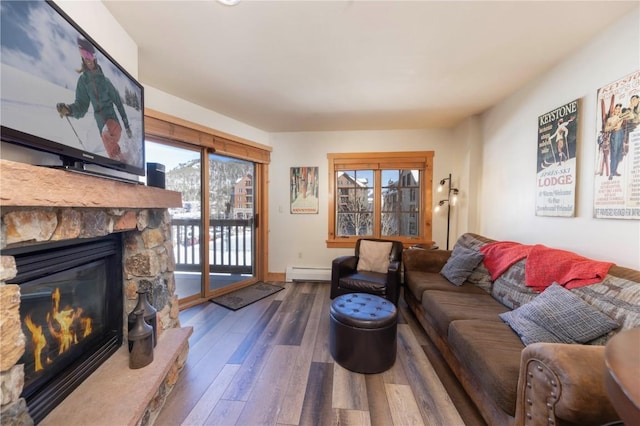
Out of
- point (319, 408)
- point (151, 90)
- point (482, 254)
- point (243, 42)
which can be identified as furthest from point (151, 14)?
point (482, 254)

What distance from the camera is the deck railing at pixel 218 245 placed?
307 cm

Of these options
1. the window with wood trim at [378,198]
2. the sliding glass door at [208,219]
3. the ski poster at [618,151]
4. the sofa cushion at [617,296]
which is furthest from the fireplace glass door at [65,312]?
the ski poster at [618,151]

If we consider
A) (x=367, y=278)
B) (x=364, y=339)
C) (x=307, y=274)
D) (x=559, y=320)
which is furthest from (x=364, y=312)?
(x=307, y=274)

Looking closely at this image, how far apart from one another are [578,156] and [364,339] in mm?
2177

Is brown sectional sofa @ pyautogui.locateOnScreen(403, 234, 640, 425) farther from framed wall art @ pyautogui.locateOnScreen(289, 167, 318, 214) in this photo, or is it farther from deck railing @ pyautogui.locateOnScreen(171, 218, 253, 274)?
deck railing @ pyautogui.locateOnScreen(171, 218, 253, 274)

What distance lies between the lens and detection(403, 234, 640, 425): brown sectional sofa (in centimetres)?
88

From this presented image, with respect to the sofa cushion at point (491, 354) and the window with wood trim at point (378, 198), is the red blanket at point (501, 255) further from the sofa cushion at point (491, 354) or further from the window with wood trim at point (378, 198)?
the window with wood trim at point (378, 198)

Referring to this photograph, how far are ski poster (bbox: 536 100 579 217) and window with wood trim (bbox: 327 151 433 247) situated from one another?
1.58 metres

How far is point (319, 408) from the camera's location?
1.42 meters

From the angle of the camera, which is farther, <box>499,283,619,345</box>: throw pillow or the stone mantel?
<box>499,283,619,345</box>: throw pillow

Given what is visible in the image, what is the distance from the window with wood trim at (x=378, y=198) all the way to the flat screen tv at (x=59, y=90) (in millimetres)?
2836

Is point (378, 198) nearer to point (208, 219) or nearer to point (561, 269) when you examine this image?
point (561, 269)

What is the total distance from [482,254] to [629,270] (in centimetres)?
99

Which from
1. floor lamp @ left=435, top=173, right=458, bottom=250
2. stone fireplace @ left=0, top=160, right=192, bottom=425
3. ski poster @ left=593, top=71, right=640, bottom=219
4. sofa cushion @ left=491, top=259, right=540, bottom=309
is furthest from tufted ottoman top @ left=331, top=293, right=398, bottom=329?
floor lamp @ left=435, top=173, right=458, bottom=250
